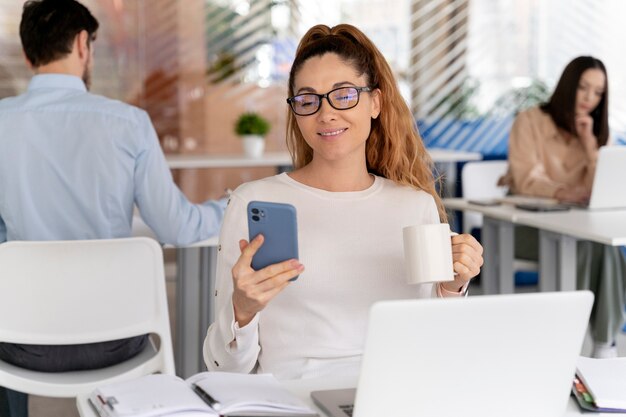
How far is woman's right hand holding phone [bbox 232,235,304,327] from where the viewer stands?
1.55 m

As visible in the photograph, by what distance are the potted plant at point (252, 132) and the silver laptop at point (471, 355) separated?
14.6ft

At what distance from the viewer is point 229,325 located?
1789 millimetres

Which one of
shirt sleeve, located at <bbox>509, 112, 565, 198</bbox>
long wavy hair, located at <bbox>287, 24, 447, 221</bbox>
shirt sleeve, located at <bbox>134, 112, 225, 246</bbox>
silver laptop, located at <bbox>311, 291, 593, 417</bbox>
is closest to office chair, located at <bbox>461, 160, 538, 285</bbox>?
shirt sleeve, located at <bbox>509, 112, 565, 198</bbox>

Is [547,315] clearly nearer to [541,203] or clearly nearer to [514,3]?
[541,203]

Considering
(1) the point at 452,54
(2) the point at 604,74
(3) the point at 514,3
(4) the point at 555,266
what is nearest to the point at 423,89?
(1) the point at 452,54

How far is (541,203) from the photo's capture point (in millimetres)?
3820

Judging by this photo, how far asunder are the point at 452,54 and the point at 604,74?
3.06 metres

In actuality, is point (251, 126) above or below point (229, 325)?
above

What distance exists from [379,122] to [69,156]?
38.4 inches

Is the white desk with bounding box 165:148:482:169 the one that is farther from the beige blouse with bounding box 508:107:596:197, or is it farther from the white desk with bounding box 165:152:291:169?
the beige blouse with bounding box 508:107:596:197

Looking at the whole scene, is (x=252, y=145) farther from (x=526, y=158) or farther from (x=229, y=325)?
(x=229, y=325)

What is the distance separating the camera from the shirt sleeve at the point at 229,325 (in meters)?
1.79

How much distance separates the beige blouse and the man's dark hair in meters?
2.14

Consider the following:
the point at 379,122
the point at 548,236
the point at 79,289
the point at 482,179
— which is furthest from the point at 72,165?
the point at 482,179
